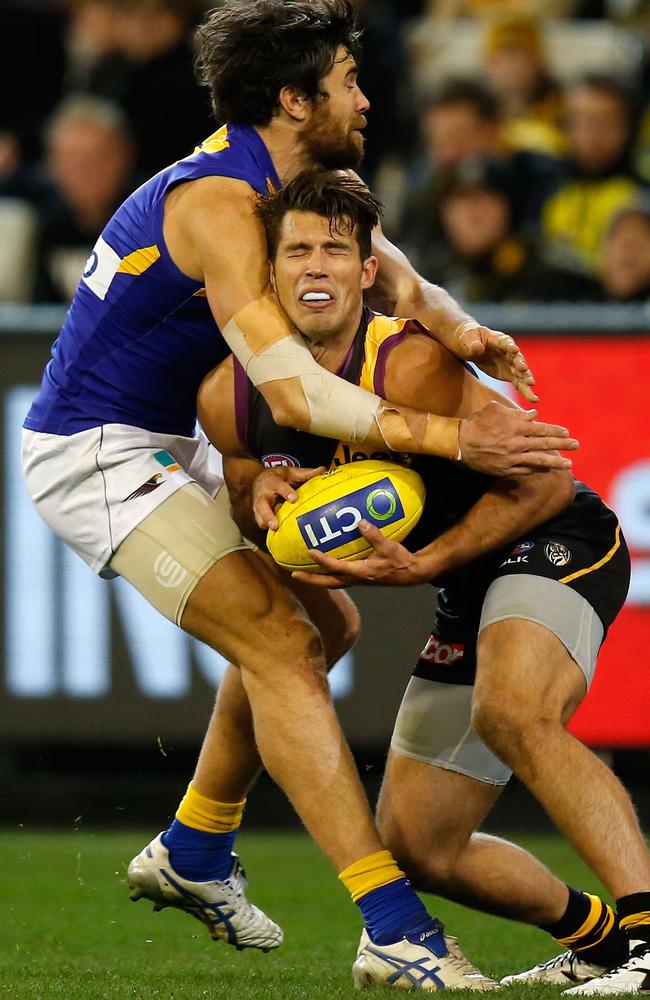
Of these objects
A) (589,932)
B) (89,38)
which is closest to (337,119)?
(589,932)

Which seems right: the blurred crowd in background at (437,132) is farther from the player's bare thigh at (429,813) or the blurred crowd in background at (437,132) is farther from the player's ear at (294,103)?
the player's bare thigh at (429,813)

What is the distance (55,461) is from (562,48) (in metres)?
6.97

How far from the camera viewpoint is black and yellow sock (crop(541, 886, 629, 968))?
498 cm

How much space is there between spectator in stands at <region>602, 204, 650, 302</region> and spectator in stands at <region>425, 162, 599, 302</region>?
295 mm

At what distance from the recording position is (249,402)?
4758mm

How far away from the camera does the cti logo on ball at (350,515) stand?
4469 millimetres

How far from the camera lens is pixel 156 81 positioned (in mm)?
10383

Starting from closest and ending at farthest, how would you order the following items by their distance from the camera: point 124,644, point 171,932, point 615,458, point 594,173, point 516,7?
point 171,932 → point 615,458 → point 124,644 → point 594,173 → point 516,7

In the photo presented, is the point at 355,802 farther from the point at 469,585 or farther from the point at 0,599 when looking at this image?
the point at 0,599

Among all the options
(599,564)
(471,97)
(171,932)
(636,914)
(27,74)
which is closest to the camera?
(636,914)

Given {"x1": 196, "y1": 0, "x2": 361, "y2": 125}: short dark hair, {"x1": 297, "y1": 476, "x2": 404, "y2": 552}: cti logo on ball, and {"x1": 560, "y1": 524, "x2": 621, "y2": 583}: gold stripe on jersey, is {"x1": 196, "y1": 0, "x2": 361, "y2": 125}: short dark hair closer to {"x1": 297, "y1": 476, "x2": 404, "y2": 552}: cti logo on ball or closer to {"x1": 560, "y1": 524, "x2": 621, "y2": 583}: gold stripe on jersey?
{"x1": 297, "y1": 476, "x2": 404, "y2": 552}: cti logo on ball

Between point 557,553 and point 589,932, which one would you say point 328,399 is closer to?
point 557,553

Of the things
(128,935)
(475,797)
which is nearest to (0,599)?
(128,935)

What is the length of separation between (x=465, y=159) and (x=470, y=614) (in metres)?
5.04
